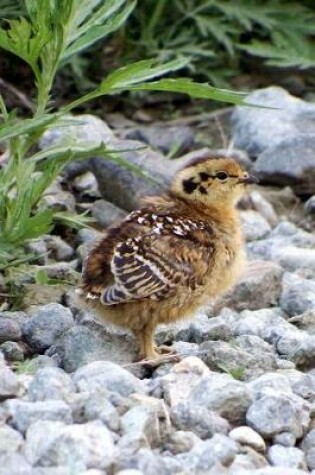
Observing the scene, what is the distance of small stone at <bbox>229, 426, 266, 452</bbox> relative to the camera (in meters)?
4.97

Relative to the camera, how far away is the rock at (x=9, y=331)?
5926 mm

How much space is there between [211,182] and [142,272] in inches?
32.9

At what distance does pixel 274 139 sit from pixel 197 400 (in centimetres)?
421

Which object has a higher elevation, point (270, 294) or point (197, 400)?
point (197, 400)

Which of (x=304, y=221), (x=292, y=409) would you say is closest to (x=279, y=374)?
(x=292, y=409)

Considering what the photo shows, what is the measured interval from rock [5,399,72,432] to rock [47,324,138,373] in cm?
81

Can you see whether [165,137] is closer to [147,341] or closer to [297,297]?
[297,297]

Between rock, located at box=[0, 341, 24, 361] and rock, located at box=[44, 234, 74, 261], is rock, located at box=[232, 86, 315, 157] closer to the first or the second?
rock, located at box=[44, 234, 74, 261]

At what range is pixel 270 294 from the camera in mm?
6992

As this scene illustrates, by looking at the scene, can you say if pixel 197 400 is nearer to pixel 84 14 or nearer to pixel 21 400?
pixel 21 400

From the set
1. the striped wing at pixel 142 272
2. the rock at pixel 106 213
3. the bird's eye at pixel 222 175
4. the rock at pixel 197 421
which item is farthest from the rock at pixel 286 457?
the rock at pixel 106 213

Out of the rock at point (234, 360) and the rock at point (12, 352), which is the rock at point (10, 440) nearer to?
the rock at point (12, 352)

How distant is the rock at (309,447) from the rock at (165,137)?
4.02 meters

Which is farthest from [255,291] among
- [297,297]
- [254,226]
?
[254,226]
